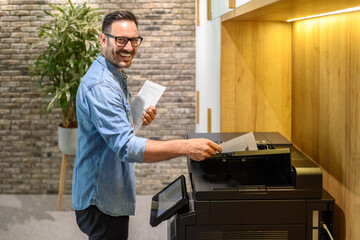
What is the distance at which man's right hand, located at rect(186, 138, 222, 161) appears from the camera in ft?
5.24

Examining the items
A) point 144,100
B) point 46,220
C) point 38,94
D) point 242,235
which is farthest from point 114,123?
point 38,94

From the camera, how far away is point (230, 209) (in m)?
1.56

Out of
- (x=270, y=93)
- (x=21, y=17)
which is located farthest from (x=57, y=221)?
(x=270, y=93)

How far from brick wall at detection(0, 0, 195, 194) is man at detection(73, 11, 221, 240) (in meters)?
2.69

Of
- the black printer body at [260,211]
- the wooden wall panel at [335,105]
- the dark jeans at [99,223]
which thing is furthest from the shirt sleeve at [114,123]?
the wooden wall panel at [335,105]

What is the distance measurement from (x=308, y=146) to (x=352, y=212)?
587mm

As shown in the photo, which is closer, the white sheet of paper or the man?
the man

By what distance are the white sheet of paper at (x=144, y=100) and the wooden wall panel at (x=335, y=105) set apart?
2.32 ft

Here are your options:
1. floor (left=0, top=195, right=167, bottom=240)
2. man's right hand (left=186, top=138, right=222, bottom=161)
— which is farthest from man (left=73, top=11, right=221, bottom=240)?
floor (left=0, top=195, right=167, bottom=240)

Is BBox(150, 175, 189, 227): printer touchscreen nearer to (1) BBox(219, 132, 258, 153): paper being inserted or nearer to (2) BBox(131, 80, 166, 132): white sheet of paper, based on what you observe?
(1) BBox(219, 132, 258, 153): paper being inserted

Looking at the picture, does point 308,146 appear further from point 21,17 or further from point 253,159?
point 21,17

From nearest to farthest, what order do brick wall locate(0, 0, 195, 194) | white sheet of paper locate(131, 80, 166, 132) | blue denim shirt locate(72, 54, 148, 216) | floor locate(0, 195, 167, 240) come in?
blue denim shirt locate(72, 54, 148, 216)
white sheet of paper locate(131, 80, 166, 132)
floor locate(0, 195, 167, 240)
brick wall locate(0, 0, 195, 194)

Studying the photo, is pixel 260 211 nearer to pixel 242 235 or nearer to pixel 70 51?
pixel 242 235

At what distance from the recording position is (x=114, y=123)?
5.68ft
